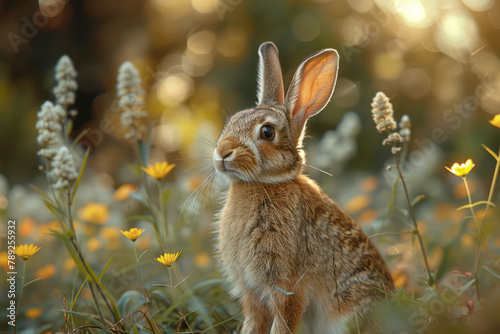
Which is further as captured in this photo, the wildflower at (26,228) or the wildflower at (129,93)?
the wildflower at (26,228)

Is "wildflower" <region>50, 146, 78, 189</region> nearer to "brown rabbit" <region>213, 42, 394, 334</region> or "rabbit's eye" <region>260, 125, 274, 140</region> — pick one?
"brown rabbit" <region>213, 42, 394, 334</region>

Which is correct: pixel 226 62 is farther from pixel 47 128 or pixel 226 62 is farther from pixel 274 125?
pixel 47 128

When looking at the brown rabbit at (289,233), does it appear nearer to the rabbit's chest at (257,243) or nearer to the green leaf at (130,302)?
the rabbit's chest at (257,243)

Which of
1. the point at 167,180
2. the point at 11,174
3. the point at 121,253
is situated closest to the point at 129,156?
the point at 167,180

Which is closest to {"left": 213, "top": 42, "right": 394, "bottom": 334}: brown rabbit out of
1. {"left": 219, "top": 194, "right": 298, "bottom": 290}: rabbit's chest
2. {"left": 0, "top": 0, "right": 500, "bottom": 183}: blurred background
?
{"left": 219, "top": 194, "right": 298, "bottom": 290}: rabbit's chest

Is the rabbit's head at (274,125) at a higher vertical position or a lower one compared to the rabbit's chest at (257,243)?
higher

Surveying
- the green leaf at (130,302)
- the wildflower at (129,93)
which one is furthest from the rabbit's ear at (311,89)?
the green leaf at (130,302)

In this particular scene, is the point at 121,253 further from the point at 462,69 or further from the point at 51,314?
the point at 462,69

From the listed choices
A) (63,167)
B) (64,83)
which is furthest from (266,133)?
(64,83)
